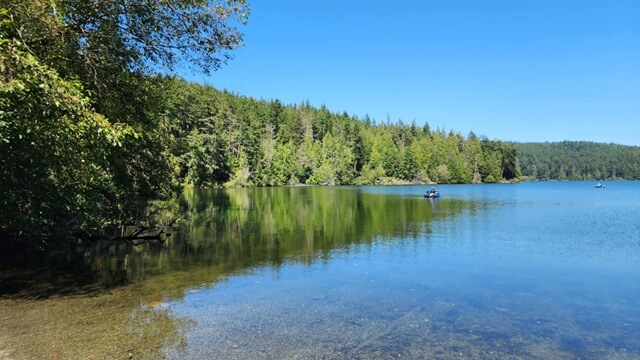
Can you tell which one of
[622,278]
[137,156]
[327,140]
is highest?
[327,140]

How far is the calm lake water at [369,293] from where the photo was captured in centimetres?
1127

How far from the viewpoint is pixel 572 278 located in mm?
19250

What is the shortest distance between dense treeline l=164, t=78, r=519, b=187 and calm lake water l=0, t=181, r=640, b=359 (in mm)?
77291

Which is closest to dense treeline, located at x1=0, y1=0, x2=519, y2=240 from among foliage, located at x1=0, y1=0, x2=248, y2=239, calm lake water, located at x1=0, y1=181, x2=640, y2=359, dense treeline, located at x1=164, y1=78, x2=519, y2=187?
foliage, located at x1=0, y1=0, x2=248, y2=239

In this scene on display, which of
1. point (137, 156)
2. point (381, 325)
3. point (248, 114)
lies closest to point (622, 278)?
point (381, 325)

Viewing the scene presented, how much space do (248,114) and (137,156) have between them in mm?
119969

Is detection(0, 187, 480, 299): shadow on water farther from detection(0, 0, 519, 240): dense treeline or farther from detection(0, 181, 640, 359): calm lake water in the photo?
detection(0, 0, 519, 240): dense treeline

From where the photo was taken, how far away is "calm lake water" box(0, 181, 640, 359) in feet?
37.0

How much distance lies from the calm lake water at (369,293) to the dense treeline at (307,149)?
77.3 meters

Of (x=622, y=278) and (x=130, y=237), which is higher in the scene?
(x=130, y=237)

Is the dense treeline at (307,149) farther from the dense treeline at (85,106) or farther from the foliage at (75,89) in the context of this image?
the foliage at (75,89)

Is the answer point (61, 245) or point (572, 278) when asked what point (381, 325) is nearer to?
point (572, 278)

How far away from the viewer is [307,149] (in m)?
148

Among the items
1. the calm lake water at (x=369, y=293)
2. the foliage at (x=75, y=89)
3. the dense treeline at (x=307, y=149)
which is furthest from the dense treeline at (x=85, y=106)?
the dense treeline at (x=307, y=149)
